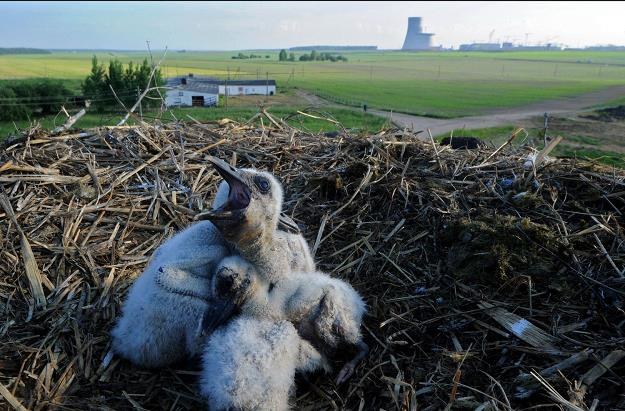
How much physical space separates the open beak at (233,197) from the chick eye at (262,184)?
0.33 feet

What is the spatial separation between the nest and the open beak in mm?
871

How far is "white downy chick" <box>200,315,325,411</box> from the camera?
2053 millimetres

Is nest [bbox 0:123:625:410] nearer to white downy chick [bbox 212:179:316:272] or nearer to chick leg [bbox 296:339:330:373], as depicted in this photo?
chick leg [bbox 296:339:330:373]

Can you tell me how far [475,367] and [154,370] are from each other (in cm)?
157

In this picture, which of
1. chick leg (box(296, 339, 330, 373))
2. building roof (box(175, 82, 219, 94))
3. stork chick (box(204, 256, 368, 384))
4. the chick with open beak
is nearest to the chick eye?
the chick with open beak

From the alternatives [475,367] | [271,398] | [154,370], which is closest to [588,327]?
[475,367]

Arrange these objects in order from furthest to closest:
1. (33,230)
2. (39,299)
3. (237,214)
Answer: (33,230) → (39,299) → (237,214)

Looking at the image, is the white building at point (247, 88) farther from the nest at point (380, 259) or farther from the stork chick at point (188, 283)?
the stork chick at point (188, 283)

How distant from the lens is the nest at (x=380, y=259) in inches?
86.7

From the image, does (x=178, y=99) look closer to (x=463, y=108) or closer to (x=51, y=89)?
(x=51, y=89)

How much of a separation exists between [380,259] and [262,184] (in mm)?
1049

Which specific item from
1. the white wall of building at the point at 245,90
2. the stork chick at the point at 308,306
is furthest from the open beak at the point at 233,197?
the white wall of building at the point at 245,90

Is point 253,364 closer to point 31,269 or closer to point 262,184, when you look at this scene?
point 262,184

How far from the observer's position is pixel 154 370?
242cm
